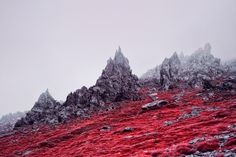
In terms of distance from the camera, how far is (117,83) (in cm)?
13488

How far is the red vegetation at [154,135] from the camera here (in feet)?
108

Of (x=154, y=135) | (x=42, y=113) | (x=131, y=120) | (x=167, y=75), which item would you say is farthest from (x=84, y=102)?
(x=154, y=135)

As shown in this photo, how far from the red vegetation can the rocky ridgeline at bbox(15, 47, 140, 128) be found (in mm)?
19238

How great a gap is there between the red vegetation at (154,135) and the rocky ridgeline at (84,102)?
19238 millimetres

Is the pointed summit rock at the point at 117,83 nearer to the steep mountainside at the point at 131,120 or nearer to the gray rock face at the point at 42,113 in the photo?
the steep mountainside at the point at 131,120

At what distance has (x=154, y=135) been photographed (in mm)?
49344

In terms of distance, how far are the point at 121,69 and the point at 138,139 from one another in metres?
105

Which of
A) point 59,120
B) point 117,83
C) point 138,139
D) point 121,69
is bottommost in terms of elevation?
point 138,139

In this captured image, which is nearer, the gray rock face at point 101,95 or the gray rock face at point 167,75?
the gray rock face at point 101,95

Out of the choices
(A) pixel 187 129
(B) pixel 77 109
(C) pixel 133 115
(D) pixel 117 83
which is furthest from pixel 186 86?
(A) pixel 187 129

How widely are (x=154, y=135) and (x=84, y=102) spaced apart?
79481 mm

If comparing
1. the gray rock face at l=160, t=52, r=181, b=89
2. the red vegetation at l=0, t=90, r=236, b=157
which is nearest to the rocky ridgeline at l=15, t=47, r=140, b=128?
the red vegetation at l=0, t=90, r=236, b=157

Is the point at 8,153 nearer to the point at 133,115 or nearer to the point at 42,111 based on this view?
the point at 133,115

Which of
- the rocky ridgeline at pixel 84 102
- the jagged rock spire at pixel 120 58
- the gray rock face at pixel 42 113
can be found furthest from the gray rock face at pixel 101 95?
the jagged rock spire at pixel 120 58
